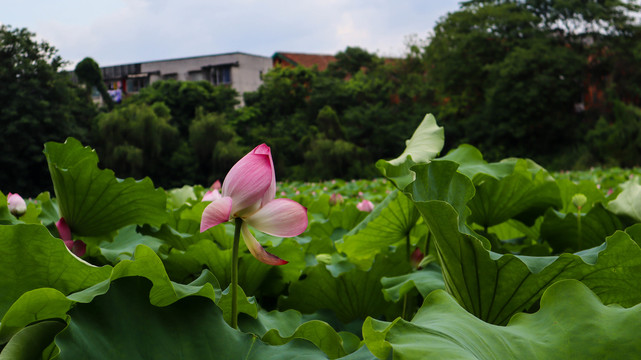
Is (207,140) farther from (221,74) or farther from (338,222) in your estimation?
(338,222)

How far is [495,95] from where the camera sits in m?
19.3

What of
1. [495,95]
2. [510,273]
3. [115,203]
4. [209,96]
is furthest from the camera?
[209,96]

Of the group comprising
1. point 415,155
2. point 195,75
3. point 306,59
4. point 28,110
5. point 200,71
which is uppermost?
point 306,59

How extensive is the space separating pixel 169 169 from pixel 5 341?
20798 mm

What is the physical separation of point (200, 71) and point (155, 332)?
32.5 metres

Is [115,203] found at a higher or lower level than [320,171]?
higher

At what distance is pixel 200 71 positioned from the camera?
3156 centimetres

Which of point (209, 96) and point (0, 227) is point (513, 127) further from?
point (0, 227)

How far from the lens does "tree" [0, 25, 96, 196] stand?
18.2 metres

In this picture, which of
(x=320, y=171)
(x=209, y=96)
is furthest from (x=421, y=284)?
(x=209, y=96)

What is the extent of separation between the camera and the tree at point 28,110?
18.2 metres

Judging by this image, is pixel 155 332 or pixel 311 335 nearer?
pixel 155 332

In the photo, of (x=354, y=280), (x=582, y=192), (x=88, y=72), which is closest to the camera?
(x=354, y=280)

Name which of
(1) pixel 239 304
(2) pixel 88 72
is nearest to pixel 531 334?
(1) pixel 239 304
